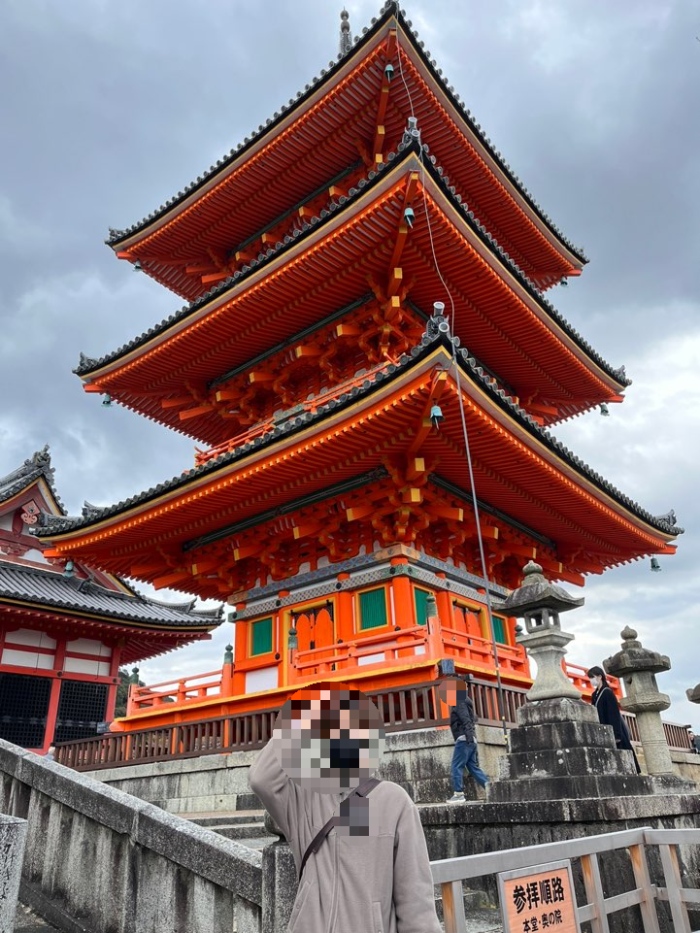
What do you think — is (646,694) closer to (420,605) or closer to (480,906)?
(480,906)

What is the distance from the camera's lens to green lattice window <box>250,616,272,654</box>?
13695mm

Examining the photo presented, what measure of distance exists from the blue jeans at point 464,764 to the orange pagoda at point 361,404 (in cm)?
180

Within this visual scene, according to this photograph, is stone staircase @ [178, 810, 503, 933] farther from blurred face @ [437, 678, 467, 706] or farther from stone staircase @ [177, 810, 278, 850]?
blurred face @ [437, 678, 467, 706]

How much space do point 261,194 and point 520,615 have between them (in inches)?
537

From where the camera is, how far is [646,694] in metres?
8.52

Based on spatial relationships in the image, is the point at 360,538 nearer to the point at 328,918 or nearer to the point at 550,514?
the point at 550,514

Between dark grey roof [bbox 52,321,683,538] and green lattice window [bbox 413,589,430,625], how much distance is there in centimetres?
364

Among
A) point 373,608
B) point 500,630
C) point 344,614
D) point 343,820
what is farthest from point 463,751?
point 500,630

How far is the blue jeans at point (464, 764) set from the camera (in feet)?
24.5

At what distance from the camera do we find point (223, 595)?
49.5 ft

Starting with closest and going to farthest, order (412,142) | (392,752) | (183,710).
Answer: (392,752), (412,142), (183,710)

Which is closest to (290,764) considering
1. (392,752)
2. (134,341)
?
(392,752)

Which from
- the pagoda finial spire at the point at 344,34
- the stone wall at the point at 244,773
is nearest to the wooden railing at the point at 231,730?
the stone wall at the point at 244,773

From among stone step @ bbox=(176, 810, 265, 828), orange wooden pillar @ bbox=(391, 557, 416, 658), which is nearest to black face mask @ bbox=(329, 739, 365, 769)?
stone step @ bbox=(176, 810, 265, 828)
